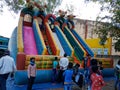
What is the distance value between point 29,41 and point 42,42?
4.79 feet

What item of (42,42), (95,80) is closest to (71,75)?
(95,80)

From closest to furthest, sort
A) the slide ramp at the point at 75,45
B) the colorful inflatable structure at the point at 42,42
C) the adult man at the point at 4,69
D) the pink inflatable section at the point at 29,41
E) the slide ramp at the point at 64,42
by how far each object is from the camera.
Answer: the adult man at the point at 4,69
the colorful inflatable structure at the point at 42,42
the pink inflatable section at the point at 29,41
the slide ramp at the point at 64,42
the slide ramp at the point at 75,45

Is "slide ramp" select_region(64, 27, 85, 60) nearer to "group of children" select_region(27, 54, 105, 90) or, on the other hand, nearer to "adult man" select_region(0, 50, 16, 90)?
"group of children" select_region(27, 54, 105, 90)

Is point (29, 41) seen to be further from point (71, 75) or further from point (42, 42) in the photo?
point (71, 75)

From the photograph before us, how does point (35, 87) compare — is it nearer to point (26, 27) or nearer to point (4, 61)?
point (4, 61)

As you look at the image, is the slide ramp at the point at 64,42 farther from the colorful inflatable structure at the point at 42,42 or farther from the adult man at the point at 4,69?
the adult man at the point at 4,69

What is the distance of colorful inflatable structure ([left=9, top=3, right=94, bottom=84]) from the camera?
13.5m

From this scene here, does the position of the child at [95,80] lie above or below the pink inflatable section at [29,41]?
below

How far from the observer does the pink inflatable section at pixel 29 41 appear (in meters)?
15.9

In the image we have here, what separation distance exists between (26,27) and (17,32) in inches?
92.5

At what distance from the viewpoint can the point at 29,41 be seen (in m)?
16.8

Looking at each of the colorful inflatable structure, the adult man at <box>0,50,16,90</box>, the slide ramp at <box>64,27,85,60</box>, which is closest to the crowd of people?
the adult man at <box>0,50,16,90</box>

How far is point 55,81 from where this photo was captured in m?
13.9

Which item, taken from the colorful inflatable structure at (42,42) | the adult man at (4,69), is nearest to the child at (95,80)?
the adult man at (4,69)
